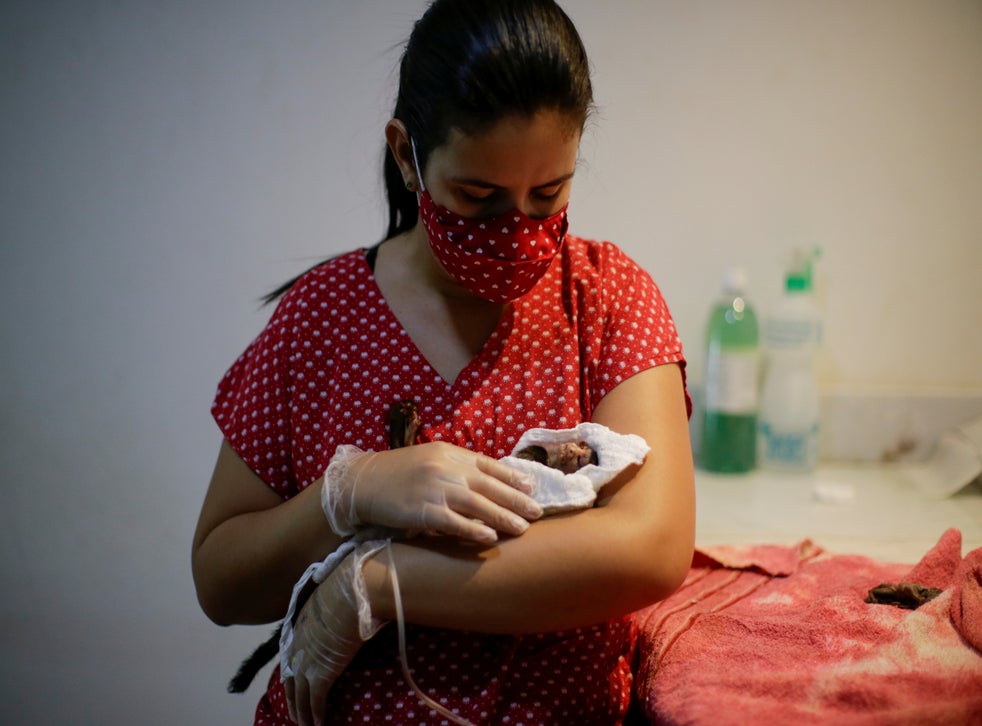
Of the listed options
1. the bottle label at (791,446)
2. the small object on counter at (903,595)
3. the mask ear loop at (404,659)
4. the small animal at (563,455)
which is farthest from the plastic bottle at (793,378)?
the mask ear loop at (404,659)

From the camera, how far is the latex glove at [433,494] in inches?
37.5

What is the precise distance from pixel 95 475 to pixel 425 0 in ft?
4.30

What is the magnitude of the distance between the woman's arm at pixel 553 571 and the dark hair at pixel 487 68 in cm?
48

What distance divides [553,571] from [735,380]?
107 cm

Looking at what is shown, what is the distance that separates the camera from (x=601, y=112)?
1.88 metres

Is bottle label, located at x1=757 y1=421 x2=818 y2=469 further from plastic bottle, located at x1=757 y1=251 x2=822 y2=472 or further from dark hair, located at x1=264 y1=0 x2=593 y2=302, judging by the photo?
dark hair, located at x1=264 y1=0 x2=593 y2=302

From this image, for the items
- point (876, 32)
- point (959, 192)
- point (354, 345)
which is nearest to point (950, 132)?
point (959, 192)

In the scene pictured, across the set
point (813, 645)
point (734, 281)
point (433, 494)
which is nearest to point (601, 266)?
point (433, 494)

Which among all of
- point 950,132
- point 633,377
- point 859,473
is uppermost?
point 950,132

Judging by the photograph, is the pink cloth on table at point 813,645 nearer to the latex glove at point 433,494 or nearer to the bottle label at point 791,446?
the latex glove at point 433,494

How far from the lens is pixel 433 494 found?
0.96m

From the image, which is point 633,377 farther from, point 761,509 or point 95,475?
point 95,475

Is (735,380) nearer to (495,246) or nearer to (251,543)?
(495,246)

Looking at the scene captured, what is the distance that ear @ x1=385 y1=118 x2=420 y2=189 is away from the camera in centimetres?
116
